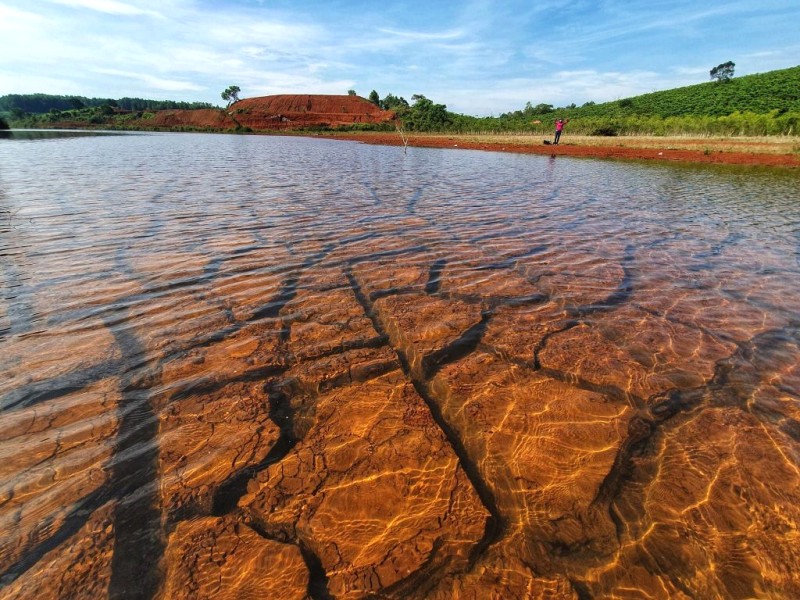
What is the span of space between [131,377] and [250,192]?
33.2 ft

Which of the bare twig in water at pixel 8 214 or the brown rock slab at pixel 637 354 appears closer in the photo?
the brown rock slab at pixel 637 354

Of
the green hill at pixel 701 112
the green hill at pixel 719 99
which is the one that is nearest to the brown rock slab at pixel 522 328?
the green hill at pixel 701 112

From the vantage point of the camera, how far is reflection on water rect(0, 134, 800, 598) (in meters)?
2.02

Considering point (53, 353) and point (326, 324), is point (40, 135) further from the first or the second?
point (326, 324)

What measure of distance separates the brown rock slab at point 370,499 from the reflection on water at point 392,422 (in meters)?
0.02

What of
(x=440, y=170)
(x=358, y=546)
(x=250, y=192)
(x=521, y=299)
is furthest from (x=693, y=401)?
(x=440, y=170)

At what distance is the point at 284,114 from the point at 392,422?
132357 mm

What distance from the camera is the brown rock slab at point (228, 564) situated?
1.87m

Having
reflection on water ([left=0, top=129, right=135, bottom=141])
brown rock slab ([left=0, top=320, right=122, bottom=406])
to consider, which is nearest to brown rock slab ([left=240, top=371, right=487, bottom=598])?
brown rock slab ([left=0, top=320, right=122, bottom=406])

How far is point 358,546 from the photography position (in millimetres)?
2107

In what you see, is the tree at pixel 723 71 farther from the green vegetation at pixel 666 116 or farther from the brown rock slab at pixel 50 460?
the brown rock slab at pixel 50 460

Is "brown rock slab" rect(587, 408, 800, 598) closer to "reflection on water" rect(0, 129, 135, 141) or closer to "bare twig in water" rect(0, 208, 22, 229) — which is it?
"bare twig in water" rect(0, 208, 22, 229)

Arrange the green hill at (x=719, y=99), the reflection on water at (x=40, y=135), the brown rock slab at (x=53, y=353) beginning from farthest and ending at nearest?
the green hill at (x=719, y=99) < the reflection on water at (x=40, y=135) < the brown rock slab at (x=53, y=353)

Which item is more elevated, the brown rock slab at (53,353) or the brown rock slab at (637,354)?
the brown rock slab at (53,353)
